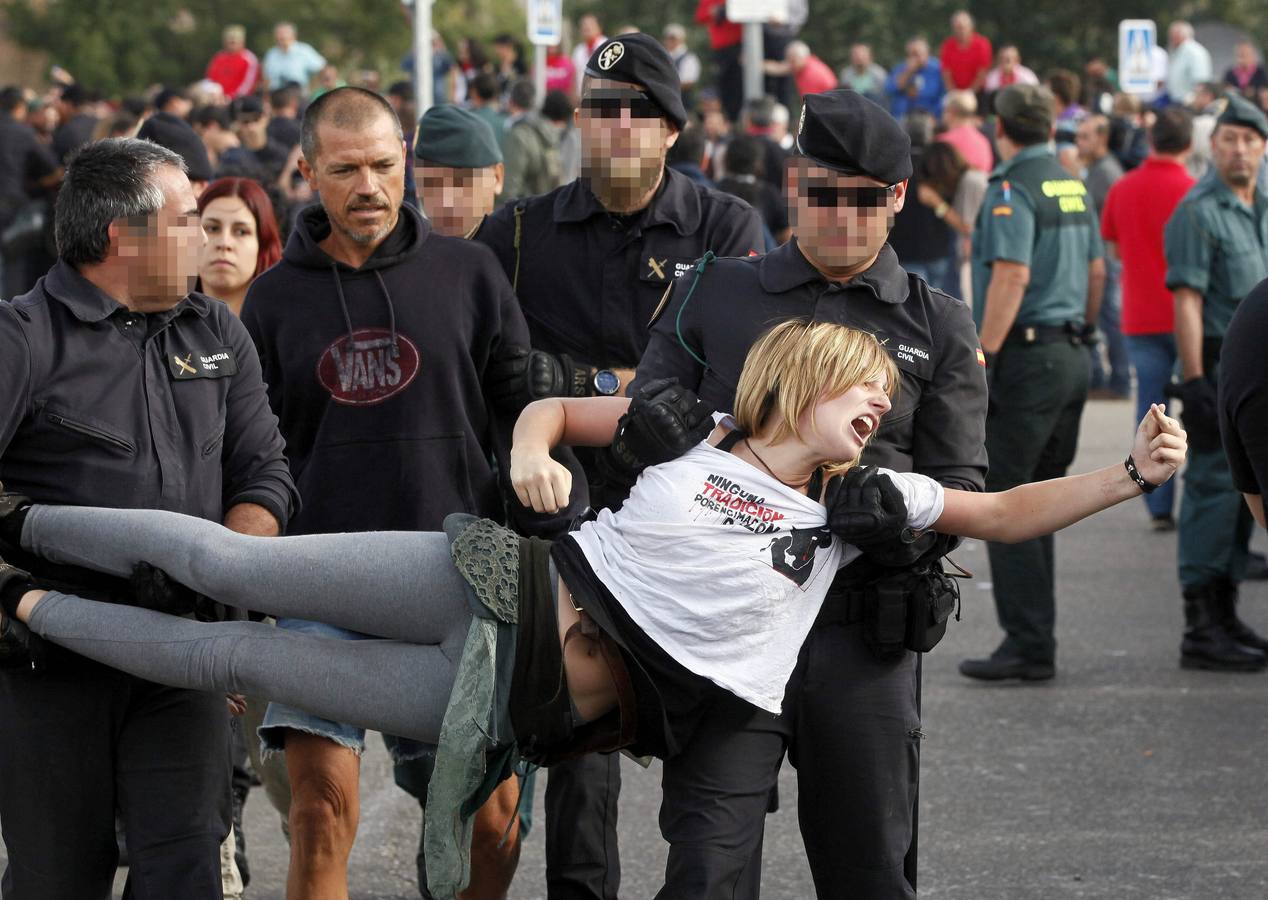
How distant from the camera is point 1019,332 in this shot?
7.22m

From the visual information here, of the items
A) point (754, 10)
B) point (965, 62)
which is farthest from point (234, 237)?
point (965, 62)

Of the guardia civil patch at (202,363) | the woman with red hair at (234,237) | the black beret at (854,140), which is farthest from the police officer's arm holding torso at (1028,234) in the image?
the guardia civil patch at (202,363)

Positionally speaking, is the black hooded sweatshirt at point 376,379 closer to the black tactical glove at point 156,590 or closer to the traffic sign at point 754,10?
the black tactical glove at point 156,590

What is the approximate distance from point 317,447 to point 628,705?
1288 millimetres

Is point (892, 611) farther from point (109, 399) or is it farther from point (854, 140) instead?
point (109, 399)

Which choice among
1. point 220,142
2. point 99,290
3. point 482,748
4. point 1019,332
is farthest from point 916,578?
point 220,142

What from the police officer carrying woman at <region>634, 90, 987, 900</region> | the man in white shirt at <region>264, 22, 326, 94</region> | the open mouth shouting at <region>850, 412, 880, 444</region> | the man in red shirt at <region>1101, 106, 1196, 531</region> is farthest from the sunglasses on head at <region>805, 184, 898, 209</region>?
the man in white shirt at <region>264, 22, 326, 94</region>

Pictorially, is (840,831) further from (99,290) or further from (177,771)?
(99,290)

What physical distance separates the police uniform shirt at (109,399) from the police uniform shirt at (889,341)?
0.91 metres

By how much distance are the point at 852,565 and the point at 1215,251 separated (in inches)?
175

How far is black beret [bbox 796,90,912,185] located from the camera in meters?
3.51

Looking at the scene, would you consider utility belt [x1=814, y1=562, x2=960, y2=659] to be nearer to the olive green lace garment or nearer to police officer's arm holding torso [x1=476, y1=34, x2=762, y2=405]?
the olive green lace garment

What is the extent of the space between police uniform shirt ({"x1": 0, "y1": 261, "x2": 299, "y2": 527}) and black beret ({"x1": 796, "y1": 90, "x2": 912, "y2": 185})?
50.3 inches

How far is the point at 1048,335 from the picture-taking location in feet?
23.6
